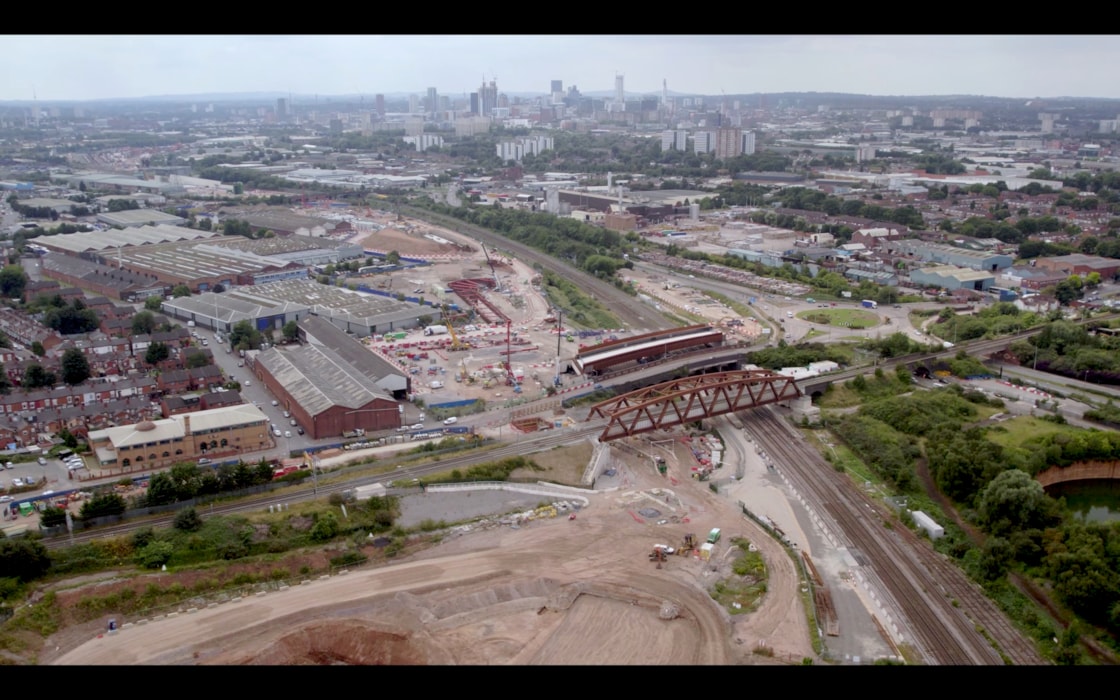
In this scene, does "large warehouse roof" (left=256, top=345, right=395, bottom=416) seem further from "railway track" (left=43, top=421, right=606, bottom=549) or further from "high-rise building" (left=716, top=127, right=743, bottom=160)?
"high-rise building" (left=716, top=127, right=743, bottom=160)

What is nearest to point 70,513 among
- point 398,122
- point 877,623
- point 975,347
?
point 877,623

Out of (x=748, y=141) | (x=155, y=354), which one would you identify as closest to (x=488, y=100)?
(x=748, y=141)

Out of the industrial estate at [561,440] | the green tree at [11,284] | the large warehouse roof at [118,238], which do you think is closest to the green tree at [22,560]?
the industrial estate at [561,440]

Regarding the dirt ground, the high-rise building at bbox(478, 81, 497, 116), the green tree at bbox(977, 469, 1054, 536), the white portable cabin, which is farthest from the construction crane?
the high-rise building at bbox(478, 81, 497, 116)

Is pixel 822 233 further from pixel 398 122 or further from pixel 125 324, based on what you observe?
pixel 398 122

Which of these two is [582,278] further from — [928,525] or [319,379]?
[928,525]

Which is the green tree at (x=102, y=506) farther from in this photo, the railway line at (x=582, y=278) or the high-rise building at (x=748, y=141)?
the high-rise building at (x=748, y=141)
